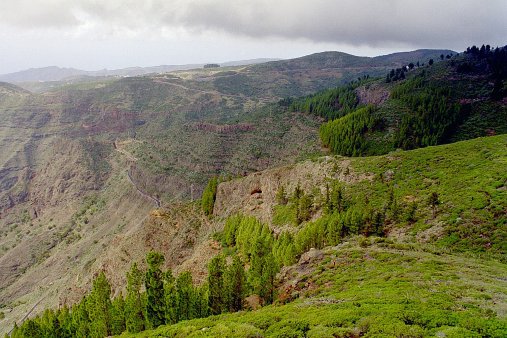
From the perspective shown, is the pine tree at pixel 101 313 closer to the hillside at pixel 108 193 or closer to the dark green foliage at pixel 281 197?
the hillside at pixel 108 193

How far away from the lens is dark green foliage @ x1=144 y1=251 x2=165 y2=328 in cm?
4291

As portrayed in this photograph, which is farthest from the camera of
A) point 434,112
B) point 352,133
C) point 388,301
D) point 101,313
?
point 352,133

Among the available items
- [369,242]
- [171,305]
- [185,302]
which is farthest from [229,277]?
[369,242]

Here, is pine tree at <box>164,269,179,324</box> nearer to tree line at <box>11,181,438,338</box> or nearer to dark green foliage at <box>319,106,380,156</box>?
tree line at <box>11,181,438,338</box>

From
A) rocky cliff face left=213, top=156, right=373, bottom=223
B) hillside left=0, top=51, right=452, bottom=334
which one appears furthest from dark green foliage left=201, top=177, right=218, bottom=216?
hillside left=0, top=51, right=452, bottom=334

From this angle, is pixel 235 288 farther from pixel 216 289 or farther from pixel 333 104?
pixel 333 104

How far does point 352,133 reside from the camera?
111250 millimetres

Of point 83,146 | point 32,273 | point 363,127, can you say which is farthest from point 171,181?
point 83,146

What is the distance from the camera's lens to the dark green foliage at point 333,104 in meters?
156

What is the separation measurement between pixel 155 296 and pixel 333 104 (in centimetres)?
14415

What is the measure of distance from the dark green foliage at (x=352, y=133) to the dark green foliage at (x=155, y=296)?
76.1m

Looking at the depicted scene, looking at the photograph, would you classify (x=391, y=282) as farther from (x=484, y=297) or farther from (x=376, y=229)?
(x=376, y=229)

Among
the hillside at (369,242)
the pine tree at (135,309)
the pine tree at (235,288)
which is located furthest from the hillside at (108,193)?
the pine tree at (235,288)

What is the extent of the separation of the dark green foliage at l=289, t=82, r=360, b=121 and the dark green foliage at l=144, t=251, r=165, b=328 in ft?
398
